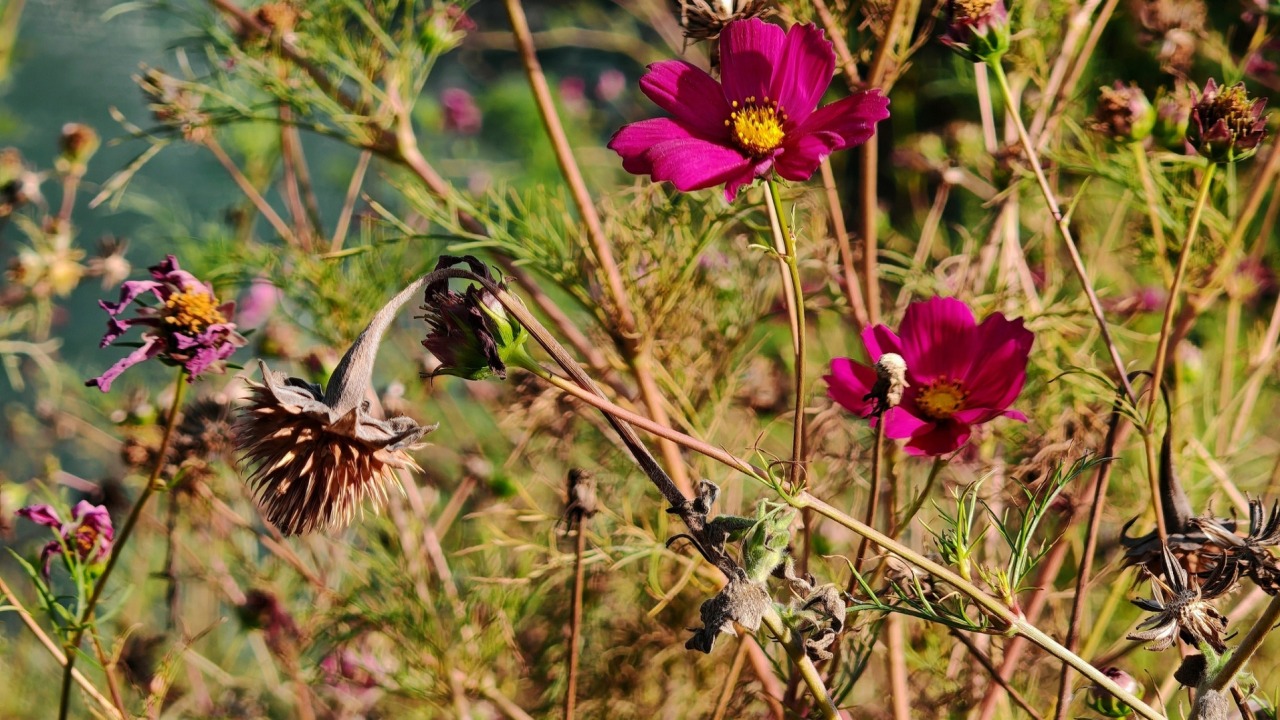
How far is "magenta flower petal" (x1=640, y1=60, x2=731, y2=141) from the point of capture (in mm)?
387

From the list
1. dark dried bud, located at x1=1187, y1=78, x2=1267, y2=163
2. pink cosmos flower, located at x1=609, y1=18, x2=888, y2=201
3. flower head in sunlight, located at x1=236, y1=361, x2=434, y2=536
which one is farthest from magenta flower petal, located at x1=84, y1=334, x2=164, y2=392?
dark dried bud, located at x1=1187, y1=78, x2=1267, y2=163

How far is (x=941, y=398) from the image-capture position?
409mm

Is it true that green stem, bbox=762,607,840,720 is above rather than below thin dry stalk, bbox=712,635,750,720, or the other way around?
above

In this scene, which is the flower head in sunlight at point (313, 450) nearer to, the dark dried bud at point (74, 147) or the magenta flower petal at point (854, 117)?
the magenta flower petal at point (854, 117)

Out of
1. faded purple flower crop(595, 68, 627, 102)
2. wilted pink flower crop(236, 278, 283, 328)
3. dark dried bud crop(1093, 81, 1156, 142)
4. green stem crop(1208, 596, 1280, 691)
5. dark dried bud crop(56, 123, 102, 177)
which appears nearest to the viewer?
green stem crop(1208, 596, 1280, 691)

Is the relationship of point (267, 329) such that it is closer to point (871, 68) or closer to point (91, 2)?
point (871, 68)

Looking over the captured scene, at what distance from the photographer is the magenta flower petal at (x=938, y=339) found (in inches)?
15.9

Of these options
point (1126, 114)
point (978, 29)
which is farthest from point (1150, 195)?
point (978, 29)

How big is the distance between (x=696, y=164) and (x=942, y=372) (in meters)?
0.14

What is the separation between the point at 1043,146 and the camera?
0.63m

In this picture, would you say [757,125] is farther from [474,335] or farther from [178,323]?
[178,323]

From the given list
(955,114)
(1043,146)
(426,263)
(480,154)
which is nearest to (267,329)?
(426,263)

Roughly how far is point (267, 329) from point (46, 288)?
192 mm

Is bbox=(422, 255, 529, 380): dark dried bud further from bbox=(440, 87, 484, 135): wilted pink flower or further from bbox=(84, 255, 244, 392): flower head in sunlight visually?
bbox=(440, 87, 484, 135): wilted pink flower
